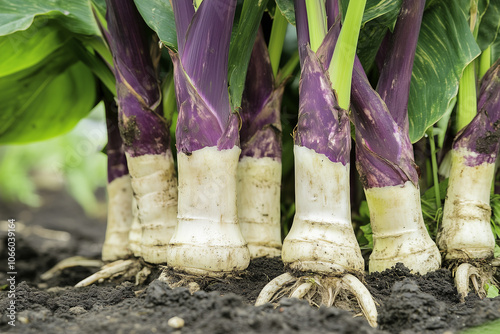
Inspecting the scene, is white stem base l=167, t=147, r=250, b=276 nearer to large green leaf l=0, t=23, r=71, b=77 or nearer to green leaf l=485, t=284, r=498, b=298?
green leaf l=485, t=284, r=498, b=298

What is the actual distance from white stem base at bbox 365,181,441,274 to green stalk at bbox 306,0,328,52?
1.10 ft

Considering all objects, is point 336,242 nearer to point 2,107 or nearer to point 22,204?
point 2,107

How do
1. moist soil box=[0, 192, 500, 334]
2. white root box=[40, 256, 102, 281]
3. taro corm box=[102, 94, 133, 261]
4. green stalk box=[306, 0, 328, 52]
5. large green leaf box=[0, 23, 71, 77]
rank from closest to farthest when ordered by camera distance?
moist soil box=[0, 192, 500, 334], green stalk box=[306, 0, 328, 52], large green leaf box=[0, 23, 71, 77], taro corm box=[102, 94, 133, 261], white root box=[40, 256, 102, 281]

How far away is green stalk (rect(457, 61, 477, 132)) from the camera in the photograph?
1220 millimetres

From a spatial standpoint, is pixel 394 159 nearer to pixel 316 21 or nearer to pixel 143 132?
pixel 316 21

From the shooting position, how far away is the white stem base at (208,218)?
1.03 metres

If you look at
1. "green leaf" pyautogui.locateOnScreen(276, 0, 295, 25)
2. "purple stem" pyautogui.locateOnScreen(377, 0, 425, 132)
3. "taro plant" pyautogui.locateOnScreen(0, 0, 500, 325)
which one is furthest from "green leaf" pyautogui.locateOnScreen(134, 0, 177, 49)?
"purple stem" pyautogui.locateOnScreen(377, 0, 425, 132)

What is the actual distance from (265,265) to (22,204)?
9.95 ft

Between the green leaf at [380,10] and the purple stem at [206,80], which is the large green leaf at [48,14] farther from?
the green leaf at [380,10]

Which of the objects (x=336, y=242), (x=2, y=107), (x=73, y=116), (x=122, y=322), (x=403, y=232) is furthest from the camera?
(x=73, y=116)

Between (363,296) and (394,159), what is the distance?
0.30 meters

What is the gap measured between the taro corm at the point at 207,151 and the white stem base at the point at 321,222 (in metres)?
0.14

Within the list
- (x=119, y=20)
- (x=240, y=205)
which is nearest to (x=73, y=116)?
(x=119, y=20)

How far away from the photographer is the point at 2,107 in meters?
1.68
